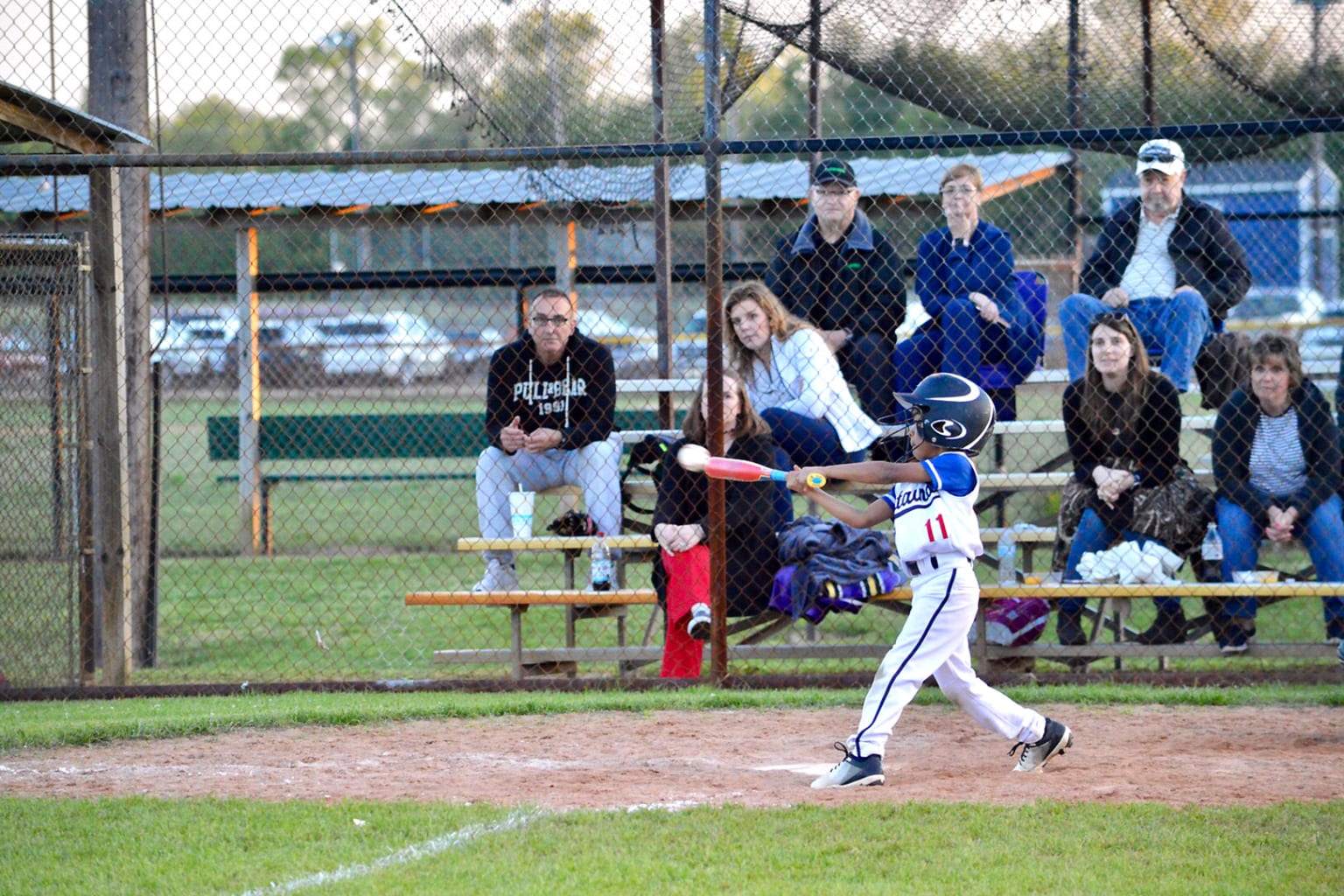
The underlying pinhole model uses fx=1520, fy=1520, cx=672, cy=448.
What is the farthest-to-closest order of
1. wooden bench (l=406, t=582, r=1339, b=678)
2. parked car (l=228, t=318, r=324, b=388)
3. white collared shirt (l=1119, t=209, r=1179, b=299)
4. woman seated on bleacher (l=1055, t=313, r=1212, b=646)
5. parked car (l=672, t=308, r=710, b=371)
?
parked car (l=228, t=318, r=324, b=388)
parked car (l=672, t=308, r=710, b=371)
white collared shirt (l=1119, t=209, r=1179, b=299)
woman seated on bleacher (l=1055, t=313, r=1212, b=646)
wooden bench (l=406, t=582, r=1339, b=678)

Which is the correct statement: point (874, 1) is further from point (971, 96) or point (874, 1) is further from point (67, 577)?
point (67, 577)

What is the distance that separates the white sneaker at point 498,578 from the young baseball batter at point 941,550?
2898mm

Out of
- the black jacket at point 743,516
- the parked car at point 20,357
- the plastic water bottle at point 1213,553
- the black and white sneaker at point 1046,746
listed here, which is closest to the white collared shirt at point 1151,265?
the plastic water bottle at point 1213,553

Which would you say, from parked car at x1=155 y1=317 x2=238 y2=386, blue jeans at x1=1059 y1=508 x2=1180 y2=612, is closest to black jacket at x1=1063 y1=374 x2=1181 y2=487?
blue jeans at x1=1059 y1=508 x2=1180 y2=612

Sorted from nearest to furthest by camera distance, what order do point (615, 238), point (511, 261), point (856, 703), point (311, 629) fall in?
point (856, 703)
point (311, 629)
point (615, 238)
point (511, 261)

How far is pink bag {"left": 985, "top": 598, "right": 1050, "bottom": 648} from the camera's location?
7.22 meters

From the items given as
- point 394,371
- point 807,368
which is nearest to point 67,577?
point 807,368

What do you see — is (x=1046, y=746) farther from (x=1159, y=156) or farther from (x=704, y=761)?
(x=1159, y=156)

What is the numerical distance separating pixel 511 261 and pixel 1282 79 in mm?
10090

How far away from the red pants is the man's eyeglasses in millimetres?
3004

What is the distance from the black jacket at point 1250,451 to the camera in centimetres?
720

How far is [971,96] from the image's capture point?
310 inches

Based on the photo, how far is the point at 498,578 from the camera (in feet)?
25.7

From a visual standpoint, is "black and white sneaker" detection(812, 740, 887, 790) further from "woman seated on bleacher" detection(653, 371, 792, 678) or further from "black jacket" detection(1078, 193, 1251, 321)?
"black jacket" detection(1078, 193, 1251, 321)
